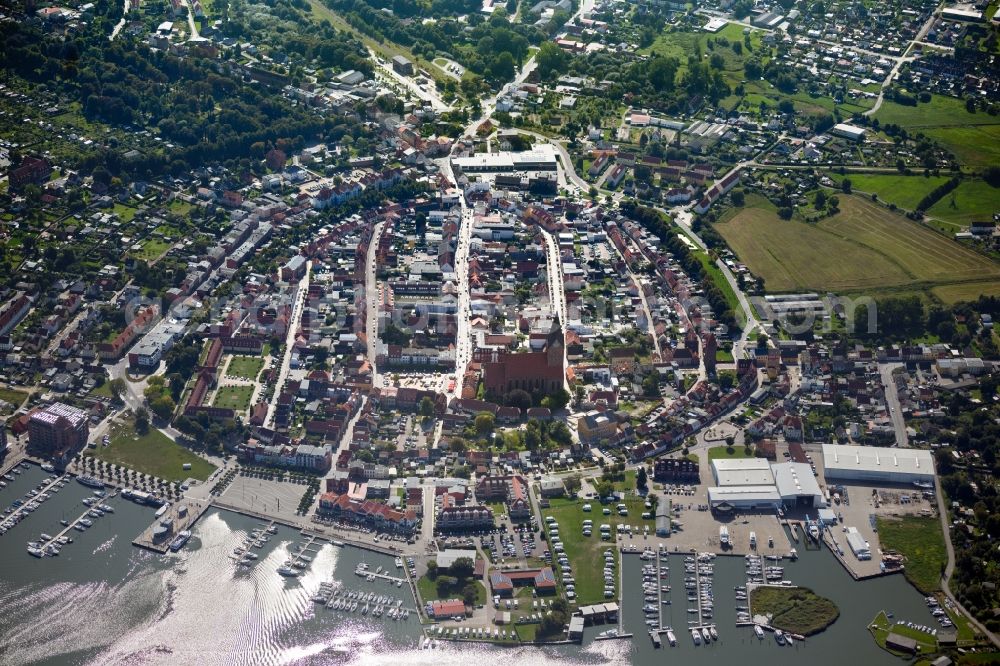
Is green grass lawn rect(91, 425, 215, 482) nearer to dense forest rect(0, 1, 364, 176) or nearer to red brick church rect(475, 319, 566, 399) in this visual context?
red brick church rect(475, 319, 566, 399)

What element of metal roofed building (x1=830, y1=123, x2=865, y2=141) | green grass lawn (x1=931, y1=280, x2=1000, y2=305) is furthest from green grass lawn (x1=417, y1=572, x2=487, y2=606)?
metal roofed building (x1=830, y1=123, x2=865, y2=141)

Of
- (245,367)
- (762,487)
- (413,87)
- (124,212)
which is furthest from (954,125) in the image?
(124,212)

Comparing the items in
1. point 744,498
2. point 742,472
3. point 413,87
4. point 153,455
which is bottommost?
point 153,455

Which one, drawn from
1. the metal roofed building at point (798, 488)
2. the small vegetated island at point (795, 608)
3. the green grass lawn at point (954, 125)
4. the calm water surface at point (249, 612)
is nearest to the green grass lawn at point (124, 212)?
the calm water surface at point (249, 612)

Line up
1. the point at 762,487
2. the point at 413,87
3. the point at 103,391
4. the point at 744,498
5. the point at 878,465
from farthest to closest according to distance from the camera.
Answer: the point at 413,87, the point at 103,391, the point at 878,465, the point at 762,487, the point at 744,498

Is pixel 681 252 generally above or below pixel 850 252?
below

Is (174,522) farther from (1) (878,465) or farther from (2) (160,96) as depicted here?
(2) (160,96)

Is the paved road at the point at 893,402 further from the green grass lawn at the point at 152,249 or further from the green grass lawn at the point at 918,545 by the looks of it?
the green grass lawn at the point at 152,249
